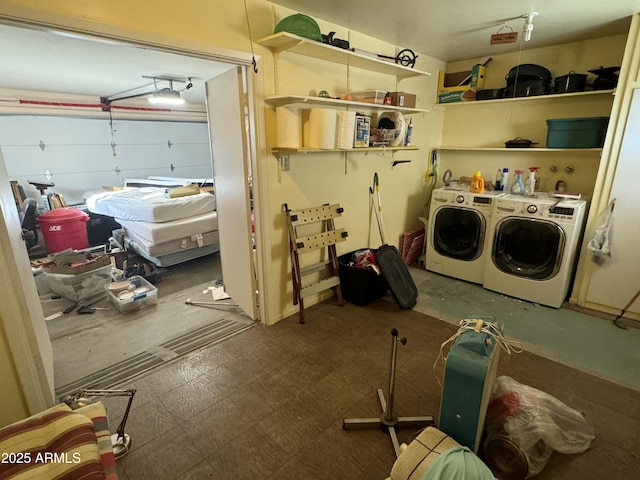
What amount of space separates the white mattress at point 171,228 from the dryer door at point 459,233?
8.10 ft

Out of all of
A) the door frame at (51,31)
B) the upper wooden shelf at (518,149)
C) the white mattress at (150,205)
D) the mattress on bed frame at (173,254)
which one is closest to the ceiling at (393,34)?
the door frame at (51,31)

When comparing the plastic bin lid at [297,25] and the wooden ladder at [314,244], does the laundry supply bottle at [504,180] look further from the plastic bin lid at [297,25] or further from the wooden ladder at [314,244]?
the plastic bin lid at [297,25]

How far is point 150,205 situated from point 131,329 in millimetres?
1543

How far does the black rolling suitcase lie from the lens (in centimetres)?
294

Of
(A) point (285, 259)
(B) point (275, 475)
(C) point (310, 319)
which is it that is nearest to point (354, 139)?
(A) point (285, 259)

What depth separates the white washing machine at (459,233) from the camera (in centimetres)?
333

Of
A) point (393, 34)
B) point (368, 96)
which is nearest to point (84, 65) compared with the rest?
point (368, 96)

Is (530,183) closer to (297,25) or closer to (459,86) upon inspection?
(459,86)

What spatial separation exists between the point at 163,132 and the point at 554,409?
6.71 m

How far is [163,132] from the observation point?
6.16m

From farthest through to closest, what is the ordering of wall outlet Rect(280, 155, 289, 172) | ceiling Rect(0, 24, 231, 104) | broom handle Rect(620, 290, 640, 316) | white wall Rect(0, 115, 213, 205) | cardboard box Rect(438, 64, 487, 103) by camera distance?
white wall Rect(0, 115, 213, 205) < cardboard box Rect(438, 64, 487, 103) < broom handle Rect(620, 290, 640, 316) < wall outlet Rect(280, 155, 289, 172) < ceiling Rect(0, 24, 231, 104)

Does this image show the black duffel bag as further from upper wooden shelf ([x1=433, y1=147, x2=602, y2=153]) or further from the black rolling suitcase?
the black rolling suitcase

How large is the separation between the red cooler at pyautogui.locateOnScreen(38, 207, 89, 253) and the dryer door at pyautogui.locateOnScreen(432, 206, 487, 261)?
4.40 meters

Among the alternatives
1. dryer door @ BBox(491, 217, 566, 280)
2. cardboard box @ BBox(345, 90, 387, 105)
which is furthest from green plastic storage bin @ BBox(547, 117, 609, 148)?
cardboard box @ BBox(345, 90, 387, 105)
